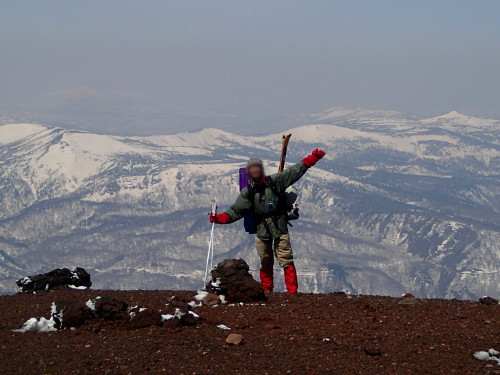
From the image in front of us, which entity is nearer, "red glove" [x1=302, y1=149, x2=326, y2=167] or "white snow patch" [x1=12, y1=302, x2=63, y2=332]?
"white snow patch" [x1=12, y1=302, x2=63, y2=332]

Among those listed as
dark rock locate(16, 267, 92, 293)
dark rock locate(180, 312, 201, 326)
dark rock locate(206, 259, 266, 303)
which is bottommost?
dark rock locate(16, 267, 92, 293)

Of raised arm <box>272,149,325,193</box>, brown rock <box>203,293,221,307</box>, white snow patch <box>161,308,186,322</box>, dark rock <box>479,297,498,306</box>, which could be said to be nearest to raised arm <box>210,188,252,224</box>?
raised arm <box>272,149,325,193</box>

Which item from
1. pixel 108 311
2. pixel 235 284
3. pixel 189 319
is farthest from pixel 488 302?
pixel 108 311

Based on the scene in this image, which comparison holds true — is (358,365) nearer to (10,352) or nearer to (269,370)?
(269,370)

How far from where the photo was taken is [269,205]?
13.9 metres

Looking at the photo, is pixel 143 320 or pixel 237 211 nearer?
pixel 143 320

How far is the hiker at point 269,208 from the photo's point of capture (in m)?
13.7

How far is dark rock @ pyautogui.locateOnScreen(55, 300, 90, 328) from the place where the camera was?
10.2m

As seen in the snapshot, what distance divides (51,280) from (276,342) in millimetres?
7214

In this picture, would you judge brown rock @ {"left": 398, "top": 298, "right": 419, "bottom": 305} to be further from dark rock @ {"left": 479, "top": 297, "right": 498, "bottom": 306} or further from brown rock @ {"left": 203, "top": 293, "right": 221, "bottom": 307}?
brown rock @ {"left": 203, "top": 293, "right": 221, "bottom": 307}

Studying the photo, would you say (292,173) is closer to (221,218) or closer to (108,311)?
(221,218)

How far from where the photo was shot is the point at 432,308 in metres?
11.7

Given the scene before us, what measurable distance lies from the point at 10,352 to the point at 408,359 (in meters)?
5.66

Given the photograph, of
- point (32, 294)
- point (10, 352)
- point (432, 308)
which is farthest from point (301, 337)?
point (32, 294)
